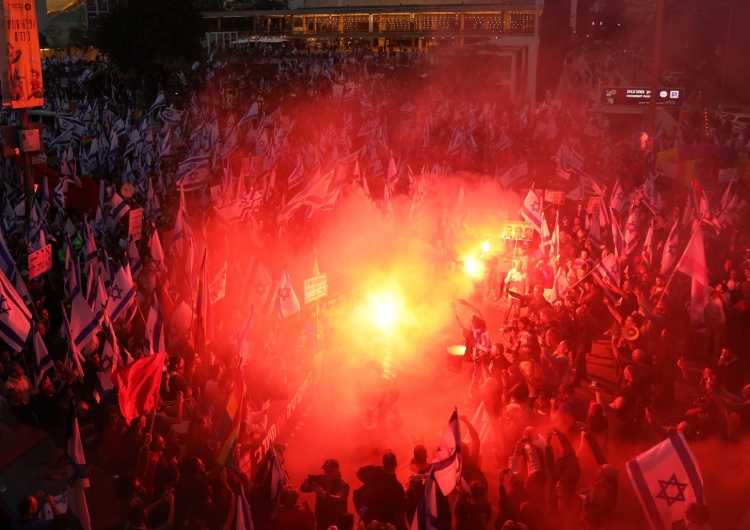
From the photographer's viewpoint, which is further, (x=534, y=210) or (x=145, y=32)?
(x=145, y=32)

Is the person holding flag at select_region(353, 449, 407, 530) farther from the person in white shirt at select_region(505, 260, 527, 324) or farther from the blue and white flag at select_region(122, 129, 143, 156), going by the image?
the blue and white flag at select_region(122, 129, 143, 156)

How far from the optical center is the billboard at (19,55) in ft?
37.7

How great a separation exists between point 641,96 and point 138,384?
2214 centimetres

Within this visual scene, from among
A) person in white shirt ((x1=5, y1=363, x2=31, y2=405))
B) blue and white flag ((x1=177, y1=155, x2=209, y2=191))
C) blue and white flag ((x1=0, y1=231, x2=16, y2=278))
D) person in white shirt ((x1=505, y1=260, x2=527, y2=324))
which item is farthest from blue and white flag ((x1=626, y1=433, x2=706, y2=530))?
blue and white flag ((x1=177, y1=155, x2=209, y2=191))

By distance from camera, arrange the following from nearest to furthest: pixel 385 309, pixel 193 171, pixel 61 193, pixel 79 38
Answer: pixel 385 309
pixel 61 193
pixel 193 171
pixel 79 38

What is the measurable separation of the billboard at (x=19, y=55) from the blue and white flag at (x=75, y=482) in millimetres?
7540

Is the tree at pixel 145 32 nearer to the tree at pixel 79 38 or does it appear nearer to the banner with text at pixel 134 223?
the tree at pixel 79 38

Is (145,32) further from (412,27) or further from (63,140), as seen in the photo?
(412,27)

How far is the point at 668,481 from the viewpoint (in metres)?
5.95

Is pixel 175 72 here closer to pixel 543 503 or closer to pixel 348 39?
pixel 348 39

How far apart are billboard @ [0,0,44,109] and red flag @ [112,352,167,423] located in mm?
6309

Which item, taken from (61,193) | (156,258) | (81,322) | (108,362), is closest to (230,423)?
(108,362)

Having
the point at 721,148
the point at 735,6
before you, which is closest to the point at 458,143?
the point at 721,148

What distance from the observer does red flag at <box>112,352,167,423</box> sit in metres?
7.26
